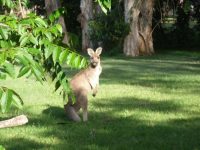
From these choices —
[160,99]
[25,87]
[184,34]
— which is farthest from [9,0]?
[184,34]

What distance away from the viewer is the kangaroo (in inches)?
345

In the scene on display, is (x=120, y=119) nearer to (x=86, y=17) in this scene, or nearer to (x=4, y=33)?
(x=4, y=33)

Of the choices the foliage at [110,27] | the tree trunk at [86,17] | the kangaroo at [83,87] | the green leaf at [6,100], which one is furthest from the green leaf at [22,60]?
the tree trunk at [86,17]

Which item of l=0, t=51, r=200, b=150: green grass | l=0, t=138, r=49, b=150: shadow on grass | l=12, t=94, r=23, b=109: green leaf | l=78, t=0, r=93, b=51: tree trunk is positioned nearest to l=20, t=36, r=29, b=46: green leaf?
l=12, t=94, r=23, b=109: green leaf

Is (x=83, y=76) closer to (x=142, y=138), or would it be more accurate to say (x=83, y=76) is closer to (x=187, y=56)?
(x=142, y=138)

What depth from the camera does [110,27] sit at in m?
28.3

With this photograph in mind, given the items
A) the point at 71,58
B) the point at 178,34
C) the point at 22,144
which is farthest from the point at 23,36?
the point at 178,34

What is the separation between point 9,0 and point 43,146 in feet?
15.4

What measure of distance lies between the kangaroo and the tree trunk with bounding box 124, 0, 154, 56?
19.1 metres

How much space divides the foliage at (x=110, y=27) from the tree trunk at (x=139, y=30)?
1.67ft

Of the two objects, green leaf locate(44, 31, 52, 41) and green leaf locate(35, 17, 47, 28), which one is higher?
green leaf locate(35, 17, 47, 28)

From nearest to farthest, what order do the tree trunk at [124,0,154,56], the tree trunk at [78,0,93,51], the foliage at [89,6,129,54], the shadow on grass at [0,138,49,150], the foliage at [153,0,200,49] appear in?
the shadow on grass at [0,138,49,150]
the foliage at [89,6,129,54]
the tree trunk at [124,0,154,56]
the tree trunk at [78,0,93,51]
the foliage at [153,0,200,49]

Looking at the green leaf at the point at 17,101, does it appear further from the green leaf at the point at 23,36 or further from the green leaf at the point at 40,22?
the green leaf at the point at 40,22

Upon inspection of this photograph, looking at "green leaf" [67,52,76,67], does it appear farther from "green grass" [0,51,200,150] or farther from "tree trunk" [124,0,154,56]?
"tree trunk" [124,0,154,56]
